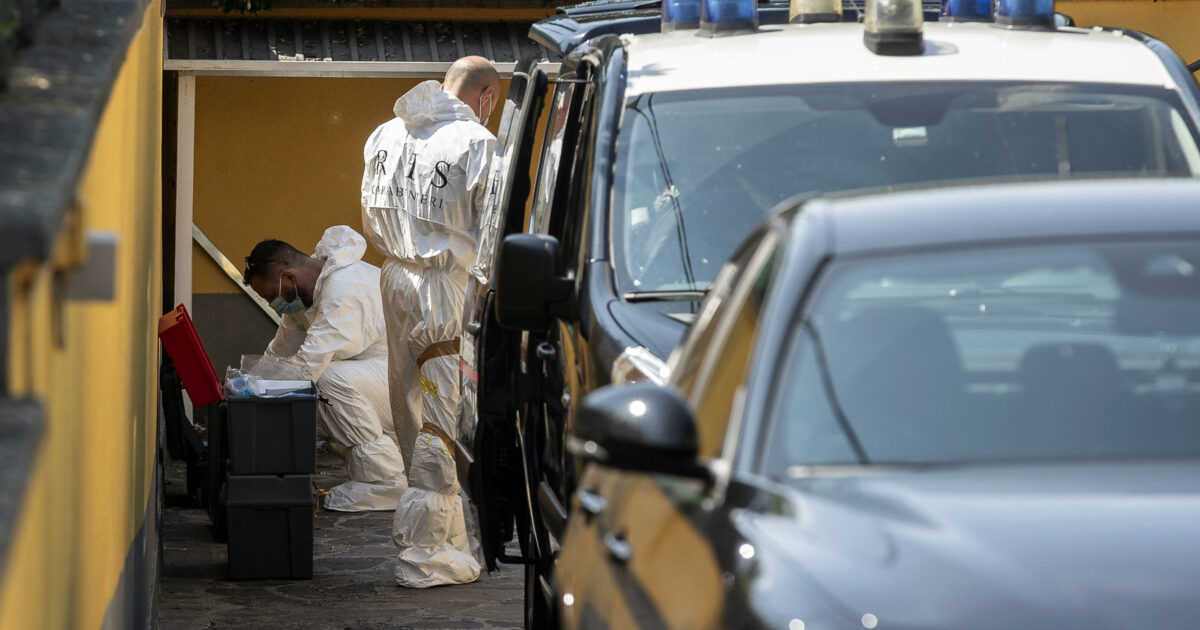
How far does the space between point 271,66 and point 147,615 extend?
23.0 ft

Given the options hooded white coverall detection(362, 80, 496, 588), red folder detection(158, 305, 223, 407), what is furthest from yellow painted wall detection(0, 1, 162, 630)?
red folder detection(158, 305, 223, 407)

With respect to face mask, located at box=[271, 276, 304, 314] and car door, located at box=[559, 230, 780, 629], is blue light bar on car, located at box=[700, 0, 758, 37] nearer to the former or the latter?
car door, located at box=[559, 230, 780, 629]

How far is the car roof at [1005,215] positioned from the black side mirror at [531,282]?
150 cm

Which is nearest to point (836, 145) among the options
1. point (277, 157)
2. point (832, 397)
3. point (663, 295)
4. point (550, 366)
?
point (663, 295)

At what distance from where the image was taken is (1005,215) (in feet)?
10.0

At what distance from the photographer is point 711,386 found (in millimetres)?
3064

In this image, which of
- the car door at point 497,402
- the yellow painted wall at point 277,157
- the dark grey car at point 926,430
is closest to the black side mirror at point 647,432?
the dark grey car at point 926,430

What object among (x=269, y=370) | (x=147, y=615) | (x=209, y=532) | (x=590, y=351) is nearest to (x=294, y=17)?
(x=269, y=370)

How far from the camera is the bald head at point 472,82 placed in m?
8.32

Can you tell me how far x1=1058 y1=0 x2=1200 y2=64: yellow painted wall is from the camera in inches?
479

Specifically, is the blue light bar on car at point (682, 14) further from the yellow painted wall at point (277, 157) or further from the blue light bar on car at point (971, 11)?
the yellow painted wall at point (277, 157)

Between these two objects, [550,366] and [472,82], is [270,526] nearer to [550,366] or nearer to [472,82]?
[472,82]

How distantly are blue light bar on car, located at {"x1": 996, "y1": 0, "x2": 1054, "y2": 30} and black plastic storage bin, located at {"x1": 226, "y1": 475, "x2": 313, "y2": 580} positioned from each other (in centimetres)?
356

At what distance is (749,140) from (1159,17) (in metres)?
8.22
